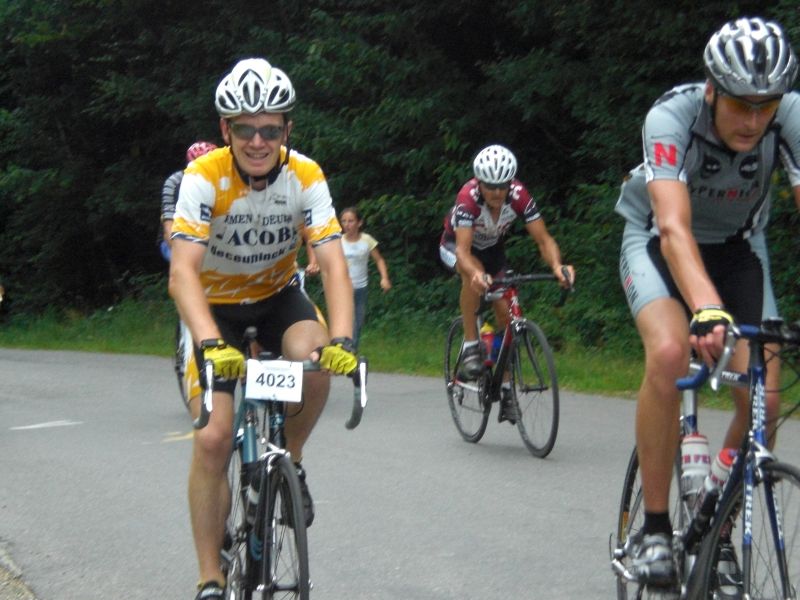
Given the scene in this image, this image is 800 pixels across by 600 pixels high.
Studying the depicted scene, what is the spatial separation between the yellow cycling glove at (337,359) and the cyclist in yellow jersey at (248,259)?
0.02 metres

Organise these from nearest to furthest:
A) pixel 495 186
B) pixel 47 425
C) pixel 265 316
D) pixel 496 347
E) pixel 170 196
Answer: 1. pixel 265 316
2. pixel 495 186
3. pixel 496 347
4. pixel 170 196
5. pixel 47 425

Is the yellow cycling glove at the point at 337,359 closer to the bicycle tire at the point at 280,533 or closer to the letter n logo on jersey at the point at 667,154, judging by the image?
the bicycle tire at the point at 280,533

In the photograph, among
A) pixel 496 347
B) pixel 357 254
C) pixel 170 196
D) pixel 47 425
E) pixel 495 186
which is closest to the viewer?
pixel 495 186

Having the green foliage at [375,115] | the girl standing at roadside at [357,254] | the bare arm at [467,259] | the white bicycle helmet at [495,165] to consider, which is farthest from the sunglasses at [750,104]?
the girl standing at roadside at [357,254]

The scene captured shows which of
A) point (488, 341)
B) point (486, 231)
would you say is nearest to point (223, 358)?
point (486, 231)

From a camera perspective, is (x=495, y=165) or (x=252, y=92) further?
(x=495, y=165)

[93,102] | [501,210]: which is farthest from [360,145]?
[501,210]

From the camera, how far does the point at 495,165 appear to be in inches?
366

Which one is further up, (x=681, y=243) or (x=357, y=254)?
(x=681, y=243)

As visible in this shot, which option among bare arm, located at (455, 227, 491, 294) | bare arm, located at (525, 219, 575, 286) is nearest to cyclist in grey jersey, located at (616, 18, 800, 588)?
bare arm, located at (525, 219, 575, 286)

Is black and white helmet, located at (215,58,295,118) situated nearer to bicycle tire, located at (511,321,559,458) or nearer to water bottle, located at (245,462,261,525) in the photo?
water bottle, located at (245,462,261,525)

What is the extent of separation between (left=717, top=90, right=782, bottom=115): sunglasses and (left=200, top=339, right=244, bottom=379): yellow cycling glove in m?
1.67

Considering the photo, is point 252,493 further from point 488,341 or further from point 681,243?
point 488,341

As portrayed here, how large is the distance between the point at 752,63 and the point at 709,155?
17.9 inches
